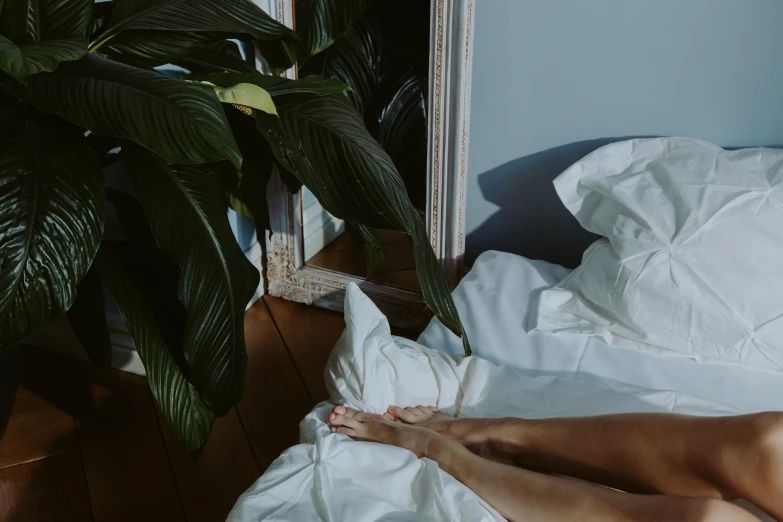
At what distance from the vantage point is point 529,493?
105cm

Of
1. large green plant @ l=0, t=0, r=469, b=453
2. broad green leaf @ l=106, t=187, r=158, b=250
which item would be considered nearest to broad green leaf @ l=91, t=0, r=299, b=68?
large green plant @ l=0, t=0, r=469, b=453

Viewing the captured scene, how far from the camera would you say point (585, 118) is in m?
1.66

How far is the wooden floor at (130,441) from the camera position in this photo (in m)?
1.43

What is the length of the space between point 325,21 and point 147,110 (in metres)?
0.69

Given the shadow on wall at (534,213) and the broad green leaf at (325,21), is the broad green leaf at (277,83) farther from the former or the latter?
the shadow on wall at (534,213)

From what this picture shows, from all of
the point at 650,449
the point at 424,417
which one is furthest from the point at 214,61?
the point at 650,449

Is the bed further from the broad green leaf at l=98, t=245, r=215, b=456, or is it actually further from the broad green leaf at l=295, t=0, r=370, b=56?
the broad green leaf at l=295, t=0, r=370, b=56

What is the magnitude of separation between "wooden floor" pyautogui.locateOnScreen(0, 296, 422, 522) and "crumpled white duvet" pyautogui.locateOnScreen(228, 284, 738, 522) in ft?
1.10

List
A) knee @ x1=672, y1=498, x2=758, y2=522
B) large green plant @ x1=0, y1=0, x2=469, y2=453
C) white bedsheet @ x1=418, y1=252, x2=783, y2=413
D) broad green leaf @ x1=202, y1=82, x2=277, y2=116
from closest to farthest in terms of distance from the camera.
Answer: knee @ x1=672, y1=498, x2=758, y2=522, large green plant @ x1=0, y1=0, x2=469, y2=453, broad green leaf @ x1=202, y1=82, x2=277, y2=116, white bedsheet @ x1=418, y1=252, x2=783, y2=413

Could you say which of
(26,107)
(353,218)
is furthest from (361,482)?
(26,107)

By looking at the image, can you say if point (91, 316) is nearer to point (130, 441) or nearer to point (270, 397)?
point (130, 441)

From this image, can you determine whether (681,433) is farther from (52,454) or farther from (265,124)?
(52,454)

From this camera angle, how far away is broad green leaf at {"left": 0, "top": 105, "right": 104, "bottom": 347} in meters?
1.00

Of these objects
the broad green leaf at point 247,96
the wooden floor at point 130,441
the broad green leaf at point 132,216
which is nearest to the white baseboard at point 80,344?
the wooden floor at point 130,441
